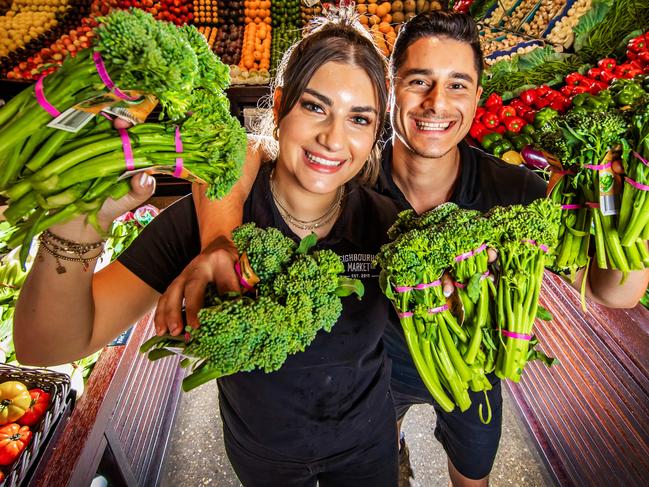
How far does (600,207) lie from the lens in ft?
3.67

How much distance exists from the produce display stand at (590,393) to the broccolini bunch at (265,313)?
1625 mm

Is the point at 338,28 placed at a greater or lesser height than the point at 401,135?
greater

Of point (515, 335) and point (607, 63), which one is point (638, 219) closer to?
point (515, 335)

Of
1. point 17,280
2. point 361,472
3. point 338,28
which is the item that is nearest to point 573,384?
point 361,472

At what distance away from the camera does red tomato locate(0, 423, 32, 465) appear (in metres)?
1.36

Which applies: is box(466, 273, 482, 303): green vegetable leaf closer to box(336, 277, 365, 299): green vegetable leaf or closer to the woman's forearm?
box(336, 277, 365, 299): green vegetable leaf

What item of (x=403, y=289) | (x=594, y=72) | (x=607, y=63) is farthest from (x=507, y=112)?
(x=403, y=289)

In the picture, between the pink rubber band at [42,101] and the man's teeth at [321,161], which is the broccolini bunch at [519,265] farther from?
the pink rubber band at [42,101]

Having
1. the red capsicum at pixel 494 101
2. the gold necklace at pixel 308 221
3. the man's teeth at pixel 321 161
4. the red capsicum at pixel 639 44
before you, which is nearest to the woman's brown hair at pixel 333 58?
the man's teeth at pixel 321 161

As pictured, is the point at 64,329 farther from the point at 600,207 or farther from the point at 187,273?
the point at 600,207

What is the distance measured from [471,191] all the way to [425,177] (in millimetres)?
226

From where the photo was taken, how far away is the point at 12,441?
1397 mm

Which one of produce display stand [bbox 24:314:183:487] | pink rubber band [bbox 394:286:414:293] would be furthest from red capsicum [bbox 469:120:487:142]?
produce display stand [bbox 24:314:183:487]

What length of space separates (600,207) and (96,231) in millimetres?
1401
